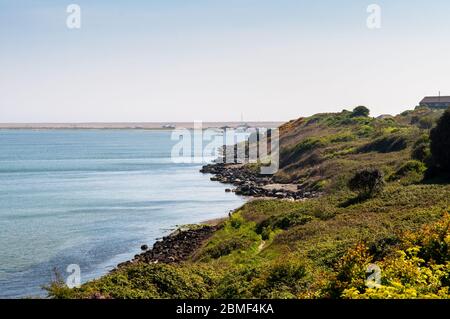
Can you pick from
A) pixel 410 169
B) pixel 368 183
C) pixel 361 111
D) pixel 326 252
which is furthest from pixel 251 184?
pixel 361 111

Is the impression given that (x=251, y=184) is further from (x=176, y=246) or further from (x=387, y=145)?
(x=176, y=246)

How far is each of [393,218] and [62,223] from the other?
38.4 metres

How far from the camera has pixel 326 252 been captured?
87.1ft

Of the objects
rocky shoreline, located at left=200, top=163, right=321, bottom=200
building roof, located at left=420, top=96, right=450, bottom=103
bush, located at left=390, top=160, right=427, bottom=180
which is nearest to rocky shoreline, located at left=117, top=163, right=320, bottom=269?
rocky shoreline, located at left=200, top=163, right=321, bottom=200

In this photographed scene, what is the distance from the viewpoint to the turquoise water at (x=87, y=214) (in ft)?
139

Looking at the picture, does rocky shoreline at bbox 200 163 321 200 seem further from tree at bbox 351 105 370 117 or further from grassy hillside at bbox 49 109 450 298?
tree at bbox 351 105 370 117

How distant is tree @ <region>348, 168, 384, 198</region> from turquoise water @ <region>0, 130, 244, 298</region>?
736 inches

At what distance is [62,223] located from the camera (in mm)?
59219

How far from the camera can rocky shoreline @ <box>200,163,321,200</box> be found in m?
67.9

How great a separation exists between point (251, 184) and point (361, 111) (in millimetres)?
63003

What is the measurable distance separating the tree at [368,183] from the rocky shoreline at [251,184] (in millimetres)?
18252

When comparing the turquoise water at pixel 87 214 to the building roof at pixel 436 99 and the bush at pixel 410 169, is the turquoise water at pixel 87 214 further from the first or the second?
the building roof at pixel 436 99
